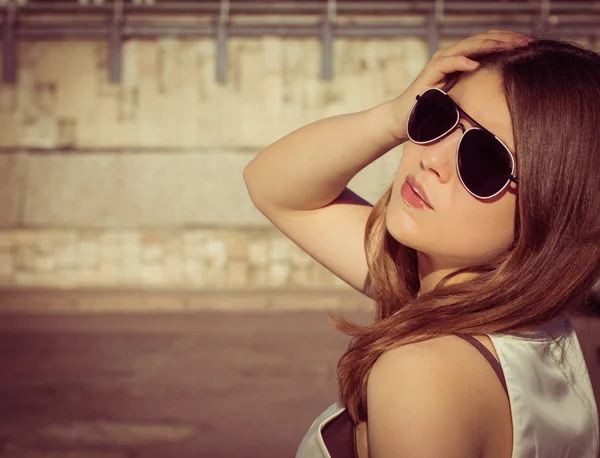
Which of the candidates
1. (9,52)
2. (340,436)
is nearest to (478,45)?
(340,436)

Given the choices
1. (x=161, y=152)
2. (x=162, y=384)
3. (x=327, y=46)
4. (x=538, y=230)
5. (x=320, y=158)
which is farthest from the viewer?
(x=161, y=152)

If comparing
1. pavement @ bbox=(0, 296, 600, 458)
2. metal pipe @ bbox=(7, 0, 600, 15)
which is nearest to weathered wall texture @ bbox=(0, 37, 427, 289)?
metal pipe @ bbox=(7, 0, 600, 15)

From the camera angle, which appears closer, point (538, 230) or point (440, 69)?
point (538, 230)

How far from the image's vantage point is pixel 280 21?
1197 cm

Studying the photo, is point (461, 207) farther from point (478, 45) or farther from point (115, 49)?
point (115, 49)

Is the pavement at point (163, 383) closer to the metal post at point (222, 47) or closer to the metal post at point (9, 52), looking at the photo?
the metal post at point (222, 47)

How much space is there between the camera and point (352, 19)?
39.1ft

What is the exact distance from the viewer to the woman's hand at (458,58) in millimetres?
1429

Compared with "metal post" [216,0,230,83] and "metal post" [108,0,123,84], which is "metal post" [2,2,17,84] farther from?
"metal post" [216,0,230,83]

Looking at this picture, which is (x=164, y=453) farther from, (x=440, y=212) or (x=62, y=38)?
(x=62, y=38)

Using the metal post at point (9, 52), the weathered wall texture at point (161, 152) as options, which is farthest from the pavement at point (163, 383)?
the metal post at point (9, 52)

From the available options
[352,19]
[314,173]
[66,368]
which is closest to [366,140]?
[314,173]

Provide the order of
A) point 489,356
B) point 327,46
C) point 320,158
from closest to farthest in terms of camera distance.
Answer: point 489,356 < point 320,158 < point 327,46

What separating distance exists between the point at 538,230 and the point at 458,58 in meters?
0.33
